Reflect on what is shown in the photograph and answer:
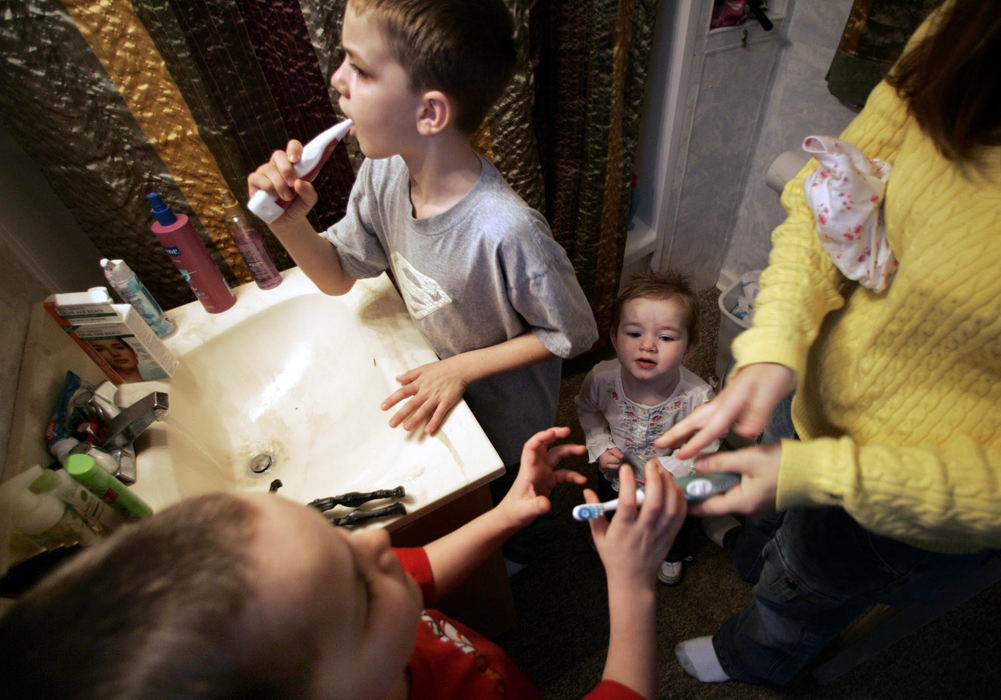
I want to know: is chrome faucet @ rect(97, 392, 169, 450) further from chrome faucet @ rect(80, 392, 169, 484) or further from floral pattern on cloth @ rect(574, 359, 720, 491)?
floral pattern on cloth @ rect(574, 359, 720, 491)

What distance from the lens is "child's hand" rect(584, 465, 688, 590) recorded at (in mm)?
524

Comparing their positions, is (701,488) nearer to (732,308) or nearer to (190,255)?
(190,255)

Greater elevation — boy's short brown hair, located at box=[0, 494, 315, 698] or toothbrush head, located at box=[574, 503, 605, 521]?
boy's short brown hair, located at box=[0, 494, 315, 698]

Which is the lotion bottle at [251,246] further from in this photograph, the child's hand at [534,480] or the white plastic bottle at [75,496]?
the child's hand at [534,480]

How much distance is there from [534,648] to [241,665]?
107 cm

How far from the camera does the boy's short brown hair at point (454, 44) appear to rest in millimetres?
600

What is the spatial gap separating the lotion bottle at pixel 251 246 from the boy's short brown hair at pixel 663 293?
696 millimetres

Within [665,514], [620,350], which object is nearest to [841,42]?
[620,350]

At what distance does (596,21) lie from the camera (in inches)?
37.8

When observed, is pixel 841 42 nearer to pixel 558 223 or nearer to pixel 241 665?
pixel 558 223

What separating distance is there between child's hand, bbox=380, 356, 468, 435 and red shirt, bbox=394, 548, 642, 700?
0.56 feet

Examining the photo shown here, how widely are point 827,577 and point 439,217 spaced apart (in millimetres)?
751

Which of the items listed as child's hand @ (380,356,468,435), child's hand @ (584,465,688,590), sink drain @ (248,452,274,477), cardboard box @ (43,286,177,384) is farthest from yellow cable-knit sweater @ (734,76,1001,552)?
cardboard box @ (43,286,177,384)

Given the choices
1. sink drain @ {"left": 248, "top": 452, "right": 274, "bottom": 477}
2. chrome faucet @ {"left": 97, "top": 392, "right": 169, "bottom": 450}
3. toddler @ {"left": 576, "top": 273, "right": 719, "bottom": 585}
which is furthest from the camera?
toddler @ {"left": 576, "top": 273, "right": 719, "bottom": 585}
